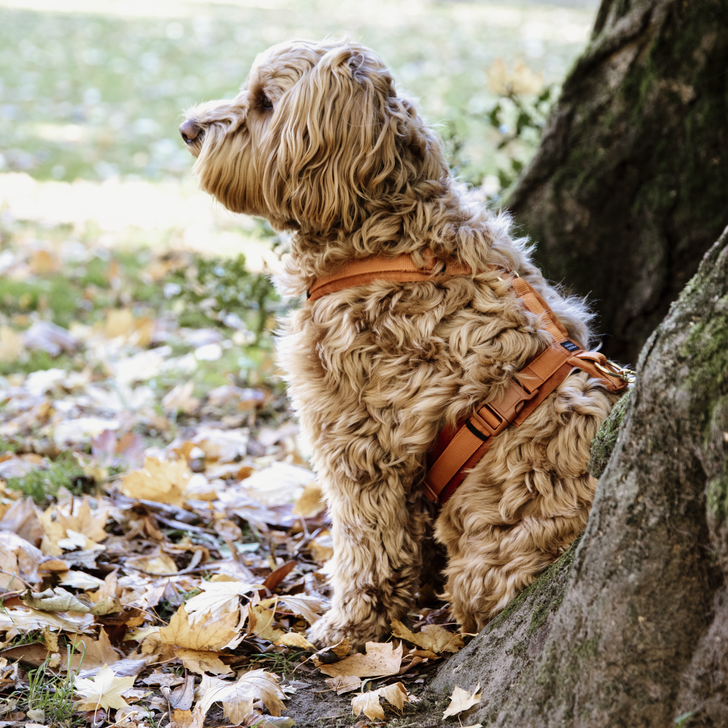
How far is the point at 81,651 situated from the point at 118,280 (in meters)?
4.37

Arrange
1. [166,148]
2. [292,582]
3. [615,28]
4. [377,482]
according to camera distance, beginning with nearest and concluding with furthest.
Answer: [377,482], [292,582], [615,28], [166,148]

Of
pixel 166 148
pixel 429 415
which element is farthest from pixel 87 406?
pixel 166 148

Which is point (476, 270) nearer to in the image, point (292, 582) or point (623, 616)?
point (623, 616)

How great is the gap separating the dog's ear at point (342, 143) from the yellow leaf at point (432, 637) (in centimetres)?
145

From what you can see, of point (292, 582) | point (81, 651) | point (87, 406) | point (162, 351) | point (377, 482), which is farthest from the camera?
point (162, 351)

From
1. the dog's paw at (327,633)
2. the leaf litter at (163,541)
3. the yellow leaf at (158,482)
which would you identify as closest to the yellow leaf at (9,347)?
the leaf litter at (163,541)

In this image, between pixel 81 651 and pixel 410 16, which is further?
pixel 410 16

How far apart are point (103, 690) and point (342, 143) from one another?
190 cm

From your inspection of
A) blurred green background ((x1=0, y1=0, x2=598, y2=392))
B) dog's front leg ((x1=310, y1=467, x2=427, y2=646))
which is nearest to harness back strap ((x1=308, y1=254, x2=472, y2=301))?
blurred green background ((x1=0, y1=0, x2=598, y2=392))

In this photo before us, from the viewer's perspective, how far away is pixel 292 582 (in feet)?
10.5

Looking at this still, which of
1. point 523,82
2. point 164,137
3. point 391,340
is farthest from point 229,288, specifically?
point 164,137

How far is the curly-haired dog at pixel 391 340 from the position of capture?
2.41 m

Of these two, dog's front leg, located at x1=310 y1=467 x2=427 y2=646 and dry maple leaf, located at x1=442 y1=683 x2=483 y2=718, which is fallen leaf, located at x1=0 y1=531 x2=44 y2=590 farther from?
dry maple leaf, located at x1=442 y1=683 x2=483 y2=718

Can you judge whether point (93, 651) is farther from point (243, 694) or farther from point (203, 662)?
point (243, 694)
